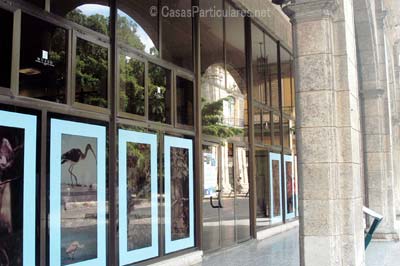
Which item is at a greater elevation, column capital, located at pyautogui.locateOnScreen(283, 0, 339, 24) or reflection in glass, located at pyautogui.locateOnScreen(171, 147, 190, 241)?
column capital, located at pyautogui.locateOnScreen(283, 0, 339, 24)

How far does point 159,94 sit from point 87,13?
7.48ft

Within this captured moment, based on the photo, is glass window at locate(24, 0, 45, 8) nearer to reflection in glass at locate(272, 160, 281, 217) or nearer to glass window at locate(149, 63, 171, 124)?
glass window at locate(149, 63, 171, 124)

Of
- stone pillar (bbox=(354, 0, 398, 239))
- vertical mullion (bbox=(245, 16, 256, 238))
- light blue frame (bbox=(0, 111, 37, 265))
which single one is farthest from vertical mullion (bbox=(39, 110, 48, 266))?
stone pillar (bbox=(354, 0, 398, 239))

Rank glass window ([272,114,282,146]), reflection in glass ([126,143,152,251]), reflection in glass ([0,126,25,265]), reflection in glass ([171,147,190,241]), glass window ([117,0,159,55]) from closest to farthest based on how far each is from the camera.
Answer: reflection in glass ([0,126,25,265]) < reflection in glass ([126,143,152,251]) < glass window ([117,0,159,55]) < reflection in glass ([171,147,190,241]) < glass window ([272,114,282,146])

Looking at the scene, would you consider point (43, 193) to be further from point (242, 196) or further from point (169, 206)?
point (242, 196)

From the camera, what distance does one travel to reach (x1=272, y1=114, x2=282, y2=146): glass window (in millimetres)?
Result: 15542

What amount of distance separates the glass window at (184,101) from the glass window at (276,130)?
5.78 meters

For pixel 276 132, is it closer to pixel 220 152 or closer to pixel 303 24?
pixel 220 152

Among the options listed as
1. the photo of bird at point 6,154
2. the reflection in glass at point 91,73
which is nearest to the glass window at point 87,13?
the reflection in glass at point 91,73

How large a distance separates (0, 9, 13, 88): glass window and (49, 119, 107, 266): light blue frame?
0.86 metres

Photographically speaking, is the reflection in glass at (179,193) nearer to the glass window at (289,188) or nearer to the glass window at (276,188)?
the glass window at (276,188)

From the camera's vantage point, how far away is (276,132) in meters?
15.8

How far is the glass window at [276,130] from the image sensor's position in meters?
15.5

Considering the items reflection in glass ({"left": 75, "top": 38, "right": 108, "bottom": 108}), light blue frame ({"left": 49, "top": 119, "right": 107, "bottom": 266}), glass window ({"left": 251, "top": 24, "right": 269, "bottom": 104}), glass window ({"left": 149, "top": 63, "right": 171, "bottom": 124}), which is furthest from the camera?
glass window ({"left": 251, "top": 24, "right": 269, "bottom": 104})
